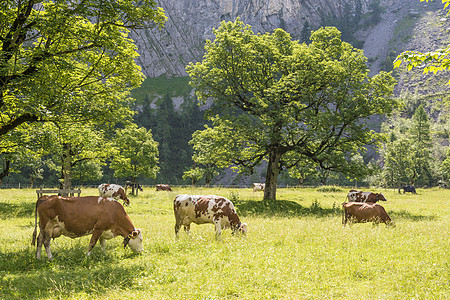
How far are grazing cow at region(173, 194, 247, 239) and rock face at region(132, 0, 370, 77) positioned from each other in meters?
182

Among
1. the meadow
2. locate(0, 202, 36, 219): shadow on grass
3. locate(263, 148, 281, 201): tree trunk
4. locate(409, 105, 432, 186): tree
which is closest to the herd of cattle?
the meadow

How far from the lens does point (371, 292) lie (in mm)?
6258

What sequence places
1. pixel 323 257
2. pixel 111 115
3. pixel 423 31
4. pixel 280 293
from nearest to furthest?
1. pixel 280 293
2. pixel 323 257
3. pixel 111 115
4. pixel 423 31

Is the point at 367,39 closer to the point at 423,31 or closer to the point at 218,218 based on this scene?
the point at 423,31

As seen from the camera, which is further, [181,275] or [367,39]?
[367,39]

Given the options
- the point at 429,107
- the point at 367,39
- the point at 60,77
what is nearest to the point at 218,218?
the point at 60,77

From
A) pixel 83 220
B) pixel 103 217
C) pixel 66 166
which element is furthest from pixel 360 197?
pixel 66 166

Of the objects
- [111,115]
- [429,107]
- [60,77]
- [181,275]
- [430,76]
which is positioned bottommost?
[181,275]

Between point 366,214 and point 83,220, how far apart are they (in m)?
12.8

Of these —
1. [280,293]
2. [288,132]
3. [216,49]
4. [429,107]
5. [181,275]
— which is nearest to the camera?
[280,293]

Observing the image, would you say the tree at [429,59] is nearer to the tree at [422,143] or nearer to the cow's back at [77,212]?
the cow's back at [77,212]

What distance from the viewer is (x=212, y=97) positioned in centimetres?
2652

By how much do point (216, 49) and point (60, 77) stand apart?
52.1 ft

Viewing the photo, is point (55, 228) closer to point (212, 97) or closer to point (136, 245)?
point (136, 245)
